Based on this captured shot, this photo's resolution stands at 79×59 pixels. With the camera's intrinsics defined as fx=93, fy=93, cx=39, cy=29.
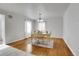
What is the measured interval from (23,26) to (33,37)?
46 cm

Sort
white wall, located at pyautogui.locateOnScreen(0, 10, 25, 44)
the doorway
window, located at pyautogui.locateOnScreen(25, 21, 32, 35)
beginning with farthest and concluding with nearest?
window, located at pyautogui.locateOnScreen(25, 21, 32, 35)
white wall, located at pyautogui.locateOnScreen(0, 10, 25, 44)
the doorway

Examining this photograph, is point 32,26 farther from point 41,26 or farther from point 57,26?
point 57,26

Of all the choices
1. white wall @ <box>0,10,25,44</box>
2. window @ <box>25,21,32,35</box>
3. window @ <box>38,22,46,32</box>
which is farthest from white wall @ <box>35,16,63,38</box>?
white wall @ <box>0,10,25,44</box>

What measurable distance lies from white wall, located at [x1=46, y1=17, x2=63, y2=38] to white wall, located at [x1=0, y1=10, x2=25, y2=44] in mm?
791

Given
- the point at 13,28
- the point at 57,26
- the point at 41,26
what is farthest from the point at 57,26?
the point at 13,28

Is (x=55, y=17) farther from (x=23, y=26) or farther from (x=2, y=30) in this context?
(x=2, y=30)

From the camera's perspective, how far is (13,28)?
263 centimetres

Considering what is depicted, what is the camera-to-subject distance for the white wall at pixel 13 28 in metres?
2.58

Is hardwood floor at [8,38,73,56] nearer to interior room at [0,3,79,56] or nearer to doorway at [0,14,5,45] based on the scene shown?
interior room at [0,3,79,56]

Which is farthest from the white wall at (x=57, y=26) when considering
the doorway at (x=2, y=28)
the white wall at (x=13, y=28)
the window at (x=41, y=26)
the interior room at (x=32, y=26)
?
the doorway at (x=2, y=28)

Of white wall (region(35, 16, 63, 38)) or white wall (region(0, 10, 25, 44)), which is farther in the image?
white wall (region(35, 16, 63, 38))

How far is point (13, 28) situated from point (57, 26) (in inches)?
50.7

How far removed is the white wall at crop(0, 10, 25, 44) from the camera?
2585 mm

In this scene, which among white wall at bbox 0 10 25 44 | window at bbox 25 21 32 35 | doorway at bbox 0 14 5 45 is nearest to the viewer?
doorway at bbox 0 14 5 45
